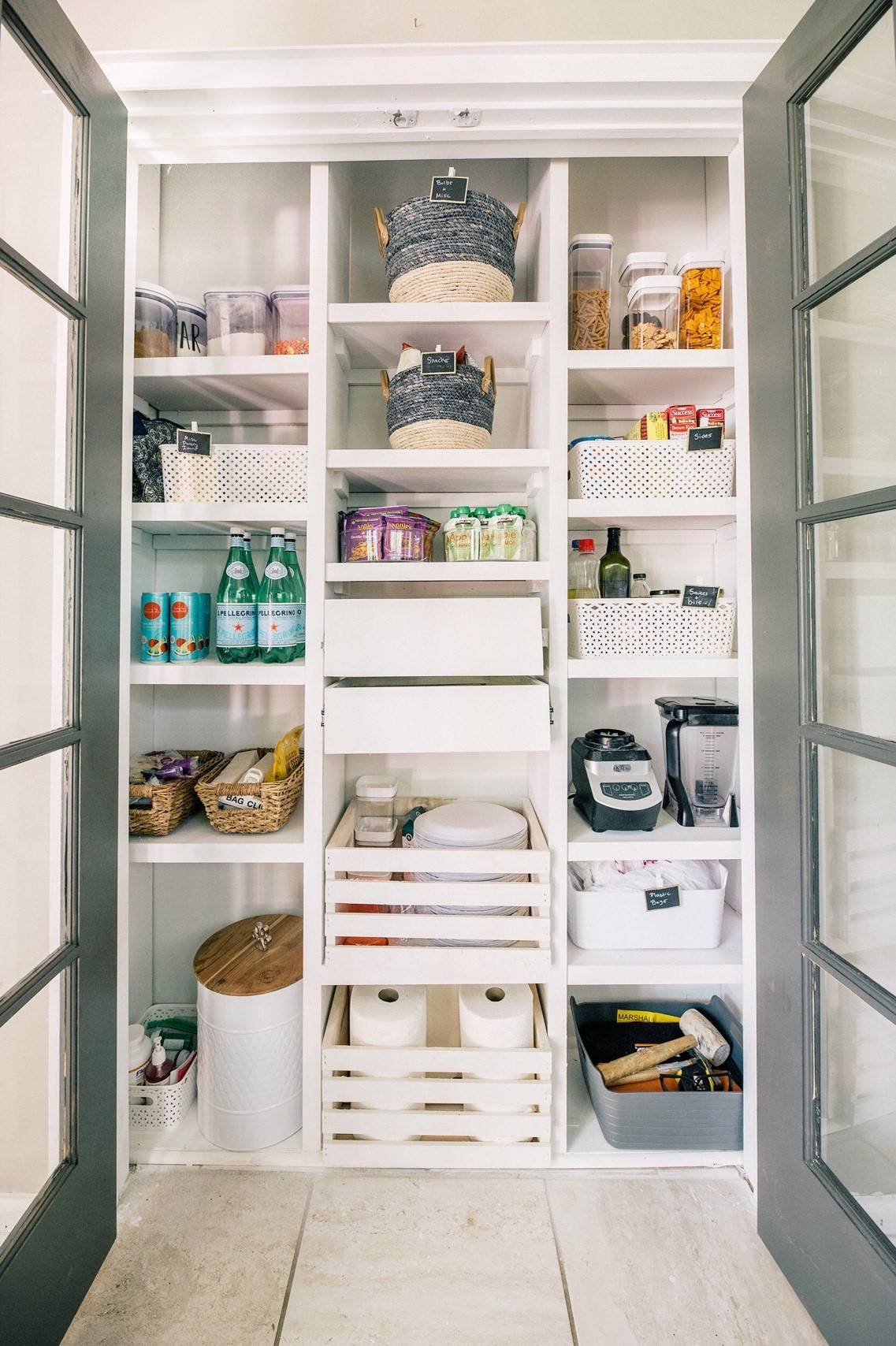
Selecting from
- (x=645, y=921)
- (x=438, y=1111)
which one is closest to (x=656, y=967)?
(x=645, y=921)

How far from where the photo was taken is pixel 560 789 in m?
1.38

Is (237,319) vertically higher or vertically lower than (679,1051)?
higher

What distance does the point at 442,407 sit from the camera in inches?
53.3

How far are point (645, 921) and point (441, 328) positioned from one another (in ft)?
4.48

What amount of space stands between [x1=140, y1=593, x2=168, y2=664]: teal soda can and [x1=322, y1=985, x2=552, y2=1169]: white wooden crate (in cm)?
91

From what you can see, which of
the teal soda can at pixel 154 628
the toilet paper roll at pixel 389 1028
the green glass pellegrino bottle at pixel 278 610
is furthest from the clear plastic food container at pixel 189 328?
the toilet paper roll at pixel 389 1028

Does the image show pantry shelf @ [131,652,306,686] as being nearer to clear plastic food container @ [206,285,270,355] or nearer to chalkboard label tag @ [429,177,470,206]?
clear plastic food container @ [206,285,270,355]

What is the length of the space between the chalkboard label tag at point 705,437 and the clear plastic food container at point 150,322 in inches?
45.3

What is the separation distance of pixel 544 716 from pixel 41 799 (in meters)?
0.90

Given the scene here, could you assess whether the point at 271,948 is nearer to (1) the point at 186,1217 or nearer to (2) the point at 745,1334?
(1) the point at 186,1217

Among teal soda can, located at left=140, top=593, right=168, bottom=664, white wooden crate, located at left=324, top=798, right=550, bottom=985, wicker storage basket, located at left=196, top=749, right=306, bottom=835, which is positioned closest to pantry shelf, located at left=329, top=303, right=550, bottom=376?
teal soda can, located at left=140, top=593, right=168, bottom=664

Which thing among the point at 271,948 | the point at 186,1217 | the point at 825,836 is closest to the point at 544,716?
the point at 825,836

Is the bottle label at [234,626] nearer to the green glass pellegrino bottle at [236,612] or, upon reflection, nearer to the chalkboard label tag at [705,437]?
the green glass pellegrino bottle at [236,612]

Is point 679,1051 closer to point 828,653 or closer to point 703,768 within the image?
point 703,768
